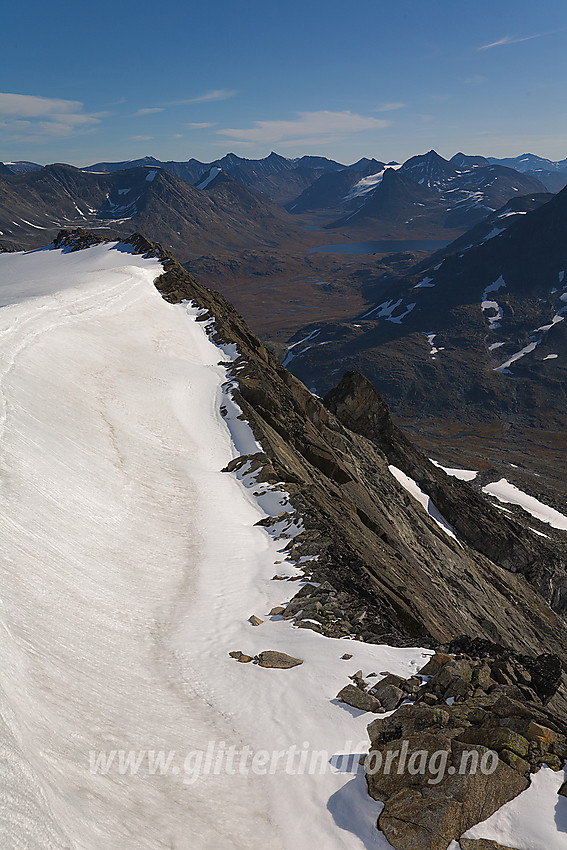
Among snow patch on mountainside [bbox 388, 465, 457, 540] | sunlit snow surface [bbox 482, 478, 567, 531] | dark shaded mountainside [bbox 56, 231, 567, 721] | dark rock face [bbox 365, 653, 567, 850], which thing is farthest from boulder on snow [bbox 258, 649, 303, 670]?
sunlit snow surface [bbox 482, 478, 567, 531]

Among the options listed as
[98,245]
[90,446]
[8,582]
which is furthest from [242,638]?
[98,245]

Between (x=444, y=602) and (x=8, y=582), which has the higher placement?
(x=8, y=582)

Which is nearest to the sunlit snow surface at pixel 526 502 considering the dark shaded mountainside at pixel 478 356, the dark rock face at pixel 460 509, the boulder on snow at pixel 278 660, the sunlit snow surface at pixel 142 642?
the dark rock face at pixel 460 509

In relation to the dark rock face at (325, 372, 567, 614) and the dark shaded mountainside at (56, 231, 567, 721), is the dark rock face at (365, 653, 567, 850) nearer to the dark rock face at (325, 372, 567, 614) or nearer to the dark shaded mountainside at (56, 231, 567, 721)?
the dark shaded mountainside at (56, 231, 567, 721)

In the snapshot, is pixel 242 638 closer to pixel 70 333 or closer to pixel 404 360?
Result: pixel 70 333

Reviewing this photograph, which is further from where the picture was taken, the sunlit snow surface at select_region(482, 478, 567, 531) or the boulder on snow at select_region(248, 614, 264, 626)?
the sunlit snow surface at select_region(482, 478, 567, 531)

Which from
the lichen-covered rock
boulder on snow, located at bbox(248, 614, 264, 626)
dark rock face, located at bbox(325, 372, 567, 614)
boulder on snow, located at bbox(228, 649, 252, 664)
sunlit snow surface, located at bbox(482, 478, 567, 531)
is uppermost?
the lichen-covered rock

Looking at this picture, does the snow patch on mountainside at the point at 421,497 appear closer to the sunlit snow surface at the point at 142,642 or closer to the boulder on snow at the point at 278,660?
the sunlit snow surface at the point at 142,642

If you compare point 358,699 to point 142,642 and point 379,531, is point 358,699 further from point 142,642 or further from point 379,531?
point 379,531
